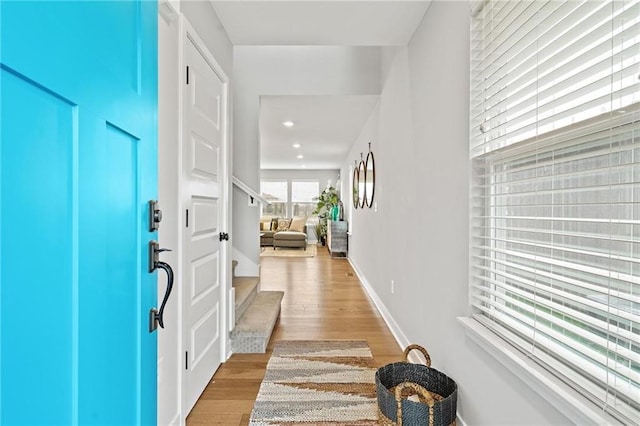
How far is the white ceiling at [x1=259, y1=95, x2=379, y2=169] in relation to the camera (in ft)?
13.1

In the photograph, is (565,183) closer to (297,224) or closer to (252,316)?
(252,316)

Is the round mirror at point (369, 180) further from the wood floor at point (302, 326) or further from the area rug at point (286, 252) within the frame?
the area rug at point (286, 252)

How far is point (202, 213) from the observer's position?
6.54 feet

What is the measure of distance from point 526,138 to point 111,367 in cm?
128

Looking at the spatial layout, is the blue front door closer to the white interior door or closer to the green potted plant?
the white interior door

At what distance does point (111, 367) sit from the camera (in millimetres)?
685

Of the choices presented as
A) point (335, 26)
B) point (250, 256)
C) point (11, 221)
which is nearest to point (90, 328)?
point (11, 221)

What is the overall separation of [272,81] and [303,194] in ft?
24.7

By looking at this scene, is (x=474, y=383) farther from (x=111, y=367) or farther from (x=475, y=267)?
(x=111, y=367)

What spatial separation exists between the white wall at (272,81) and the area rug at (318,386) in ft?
4.26

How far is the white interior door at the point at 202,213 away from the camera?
177cm

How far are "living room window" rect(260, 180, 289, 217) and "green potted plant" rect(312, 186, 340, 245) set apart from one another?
39.1 inches

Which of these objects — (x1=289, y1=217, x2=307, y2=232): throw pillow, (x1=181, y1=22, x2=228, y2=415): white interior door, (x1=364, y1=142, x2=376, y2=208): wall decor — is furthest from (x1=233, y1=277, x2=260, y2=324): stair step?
(x1=289, y1=217, x2=307, y2=232): throw pillow

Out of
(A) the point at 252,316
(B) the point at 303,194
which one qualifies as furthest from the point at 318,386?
(B) the point at 303,194
